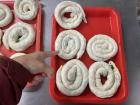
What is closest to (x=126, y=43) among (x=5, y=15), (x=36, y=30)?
(x=36, y=30)

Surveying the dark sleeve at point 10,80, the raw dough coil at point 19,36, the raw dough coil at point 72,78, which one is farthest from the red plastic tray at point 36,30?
the dark sleeve at point 10,80

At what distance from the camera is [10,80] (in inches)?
27.9

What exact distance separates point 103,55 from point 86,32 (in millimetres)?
122

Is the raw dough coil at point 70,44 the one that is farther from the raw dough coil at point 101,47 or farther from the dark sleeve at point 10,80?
the dark sleeve at point 10,80

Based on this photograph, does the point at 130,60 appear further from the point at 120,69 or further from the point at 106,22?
the point at 106,22

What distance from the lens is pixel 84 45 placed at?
1.01 meters

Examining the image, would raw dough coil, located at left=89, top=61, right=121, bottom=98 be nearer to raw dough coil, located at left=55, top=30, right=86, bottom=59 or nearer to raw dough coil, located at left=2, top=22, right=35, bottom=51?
raw dough coil, located at left=55, top=30, right=86, bottom=59

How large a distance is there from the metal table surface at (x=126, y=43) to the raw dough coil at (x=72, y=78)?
2.2 inches

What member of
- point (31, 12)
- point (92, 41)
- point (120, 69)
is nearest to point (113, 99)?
point (120, 69)

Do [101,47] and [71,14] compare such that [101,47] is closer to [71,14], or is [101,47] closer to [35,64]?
[71,14]

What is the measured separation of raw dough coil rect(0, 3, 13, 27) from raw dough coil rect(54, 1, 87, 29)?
169mm

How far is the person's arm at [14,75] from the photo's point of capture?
70 cm

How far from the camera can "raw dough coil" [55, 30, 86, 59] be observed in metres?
0.99

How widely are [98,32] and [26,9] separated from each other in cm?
28
